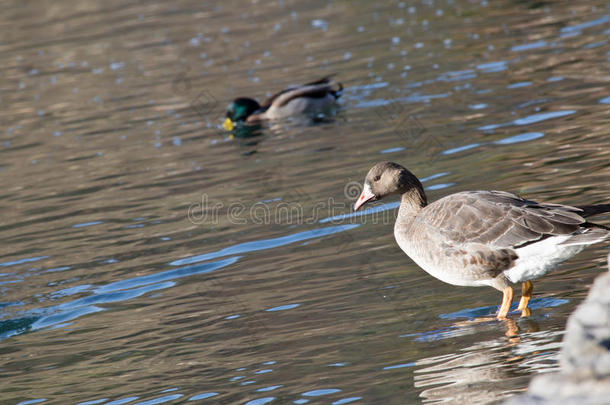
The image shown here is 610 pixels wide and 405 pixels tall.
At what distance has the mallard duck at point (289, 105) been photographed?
17.2 m

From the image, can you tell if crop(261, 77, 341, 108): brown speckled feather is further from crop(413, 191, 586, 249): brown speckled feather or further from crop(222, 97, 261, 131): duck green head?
crop(413, 191, 586, 249): brown speckled feather

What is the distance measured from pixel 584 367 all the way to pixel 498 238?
3355mm

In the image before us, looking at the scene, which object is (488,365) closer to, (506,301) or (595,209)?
(506,301)

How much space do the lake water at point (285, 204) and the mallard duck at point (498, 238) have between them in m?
0.46

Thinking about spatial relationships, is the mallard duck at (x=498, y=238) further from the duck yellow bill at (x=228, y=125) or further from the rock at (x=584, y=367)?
the duck yellow bill at (x=228, y=125)

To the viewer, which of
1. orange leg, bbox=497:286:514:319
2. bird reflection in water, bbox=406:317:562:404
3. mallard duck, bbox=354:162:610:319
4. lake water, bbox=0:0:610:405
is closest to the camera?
bird reflection in water, bbox=406:317:562:404

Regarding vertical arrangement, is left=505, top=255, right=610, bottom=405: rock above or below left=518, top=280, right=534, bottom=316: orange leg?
above

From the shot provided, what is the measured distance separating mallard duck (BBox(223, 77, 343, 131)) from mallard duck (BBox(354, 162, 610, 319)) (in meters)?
9.70

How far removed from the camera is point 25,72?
25.8m

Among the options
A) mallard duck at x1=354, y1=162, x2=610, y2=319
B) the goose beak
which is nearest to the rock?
mallard duck at x1=354, y1=162, x2=610, y2=319

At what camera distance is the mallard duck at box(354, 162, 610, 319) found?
22.5 ft

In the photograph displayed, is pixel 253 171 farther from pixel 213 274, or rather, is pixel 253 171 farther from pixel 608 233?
pixel 608 233

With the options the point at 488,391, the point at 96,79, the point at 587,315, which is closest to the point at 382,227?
the point at 488,391

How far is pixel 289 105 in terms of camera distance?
17578 mm
